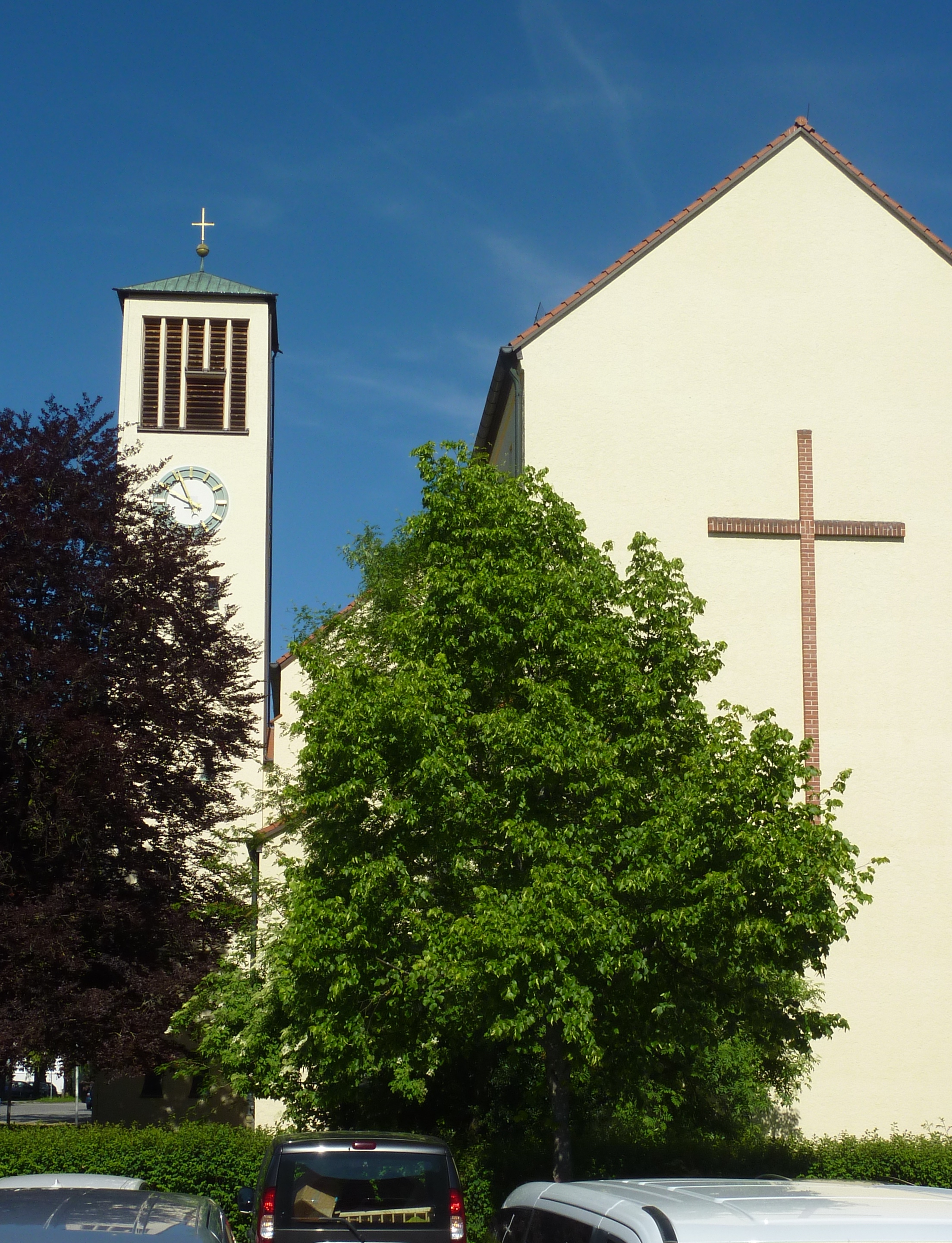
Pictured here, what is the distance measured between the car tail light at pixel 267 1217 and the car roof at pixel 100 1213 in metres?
2.53

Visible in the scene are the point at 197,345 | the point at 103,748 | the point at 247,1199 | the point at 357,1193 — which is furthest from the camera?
the point at 197,345

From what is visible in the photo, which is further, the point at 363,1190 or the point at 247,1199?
the point at 247,1199

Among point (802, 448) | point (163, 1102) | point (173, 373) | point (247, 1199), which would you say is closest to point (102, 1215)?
point (247, 1199)

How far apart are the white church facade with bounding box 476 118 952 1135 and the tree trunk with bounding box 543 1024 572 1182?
703 cm

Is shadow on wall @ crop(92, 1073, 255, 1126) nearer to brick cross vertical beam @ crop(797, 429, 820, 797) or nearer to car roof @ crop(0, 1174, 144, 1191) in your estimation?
brick cross vertical beam @ crop(797, 429, 820, 797)

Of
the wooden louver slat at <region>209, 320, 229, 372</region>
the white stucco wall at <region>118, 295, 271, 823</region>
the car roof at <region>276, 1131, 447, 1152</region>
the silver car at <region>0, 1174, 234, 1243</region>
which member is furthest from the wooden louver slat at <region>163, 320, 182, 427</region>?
the silver car at <region>0, 1174, 234, 1243</region>

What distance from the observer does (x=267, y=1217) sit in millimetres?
8625

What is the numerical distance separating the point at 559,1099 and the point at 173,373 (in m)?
28.7

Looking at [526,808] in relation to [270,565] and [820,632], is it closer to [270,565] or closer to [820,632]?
[820,632]

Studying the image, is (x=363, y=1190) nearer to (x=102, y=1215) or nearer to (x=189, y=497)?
(x=102, y=1215)

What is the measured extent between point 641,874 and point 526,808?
4.34 ft

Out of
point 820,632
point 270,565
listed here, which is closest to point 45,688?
point 820,632

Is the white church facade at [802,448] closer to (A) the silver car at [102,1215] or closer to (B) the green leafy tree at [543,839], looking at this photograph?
(B) the green leafy tree at [543,839]

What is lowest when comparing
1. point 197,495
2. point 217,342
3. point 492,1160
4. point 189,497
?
point 492,1160
